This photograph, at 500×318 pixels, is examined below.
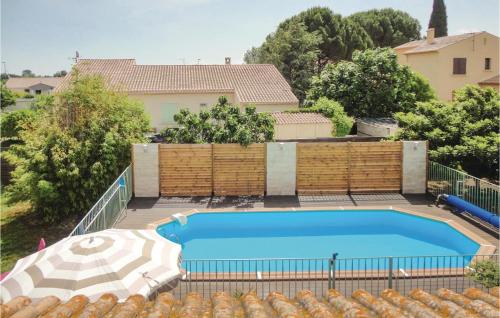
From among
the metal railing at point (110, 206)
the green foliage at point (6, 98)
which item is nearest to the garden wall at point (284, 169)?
the metal railing at point (110, 206)

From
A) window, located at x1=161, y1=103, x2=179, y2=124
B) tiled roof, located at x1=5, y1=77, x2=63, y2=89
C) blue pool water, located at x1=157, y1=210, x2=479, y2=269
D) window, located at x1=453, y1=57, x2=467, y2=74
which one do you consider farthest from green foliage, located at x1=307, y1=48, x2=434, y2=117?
tiled roof, located at x1=5, y1=77, x2=63, y2=89

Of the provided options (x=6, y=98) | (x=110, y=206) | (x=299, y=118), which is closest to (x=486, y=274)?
(x=110, y=206)

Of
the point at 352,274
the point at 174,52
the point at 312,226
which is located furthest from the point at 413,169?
the point at 174,52

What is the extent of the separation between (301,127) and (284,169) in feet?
29.2

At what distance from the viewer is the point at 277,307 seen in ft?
21.2

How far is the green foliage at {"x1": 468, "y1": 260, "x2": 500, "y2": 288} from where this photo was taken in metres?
10.3

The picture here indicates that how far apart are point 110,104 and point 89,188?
3.79 meters

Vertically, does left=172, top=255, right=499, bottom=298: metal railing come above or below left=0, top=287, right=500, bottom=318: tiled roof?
below

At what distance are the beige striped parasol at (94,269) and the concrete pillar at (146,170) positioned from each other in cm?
960

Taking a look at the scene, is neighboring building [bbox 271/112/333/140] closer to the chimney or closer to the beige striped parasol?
the beige striped parasol

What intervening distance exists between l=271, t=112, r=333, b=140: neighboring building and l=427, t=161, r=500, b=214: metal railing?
364 inches

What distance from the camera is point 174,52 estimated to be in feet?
169

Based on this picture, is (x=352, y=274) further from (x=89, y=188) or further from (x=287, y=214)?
(x=89, y=188)

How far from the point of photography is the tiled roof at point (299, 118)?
1114 inches
